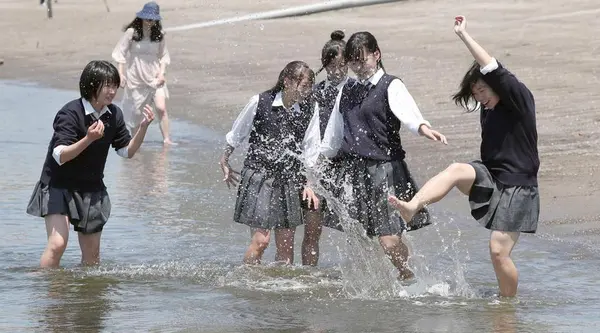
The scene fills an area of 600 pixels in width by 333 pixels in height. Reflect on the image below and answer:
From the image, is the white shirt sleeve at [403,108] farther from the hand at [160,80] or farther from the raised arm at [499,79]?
the hand at [160,80]

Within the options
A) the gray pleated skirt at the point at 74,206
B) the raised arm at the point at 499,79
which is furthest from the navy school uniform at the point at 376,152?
the gray pleated skirt at the point at 74,206

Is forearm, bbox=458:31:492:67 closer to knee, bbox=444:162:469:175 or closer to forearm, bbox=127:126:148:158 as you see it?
knee, bbox=444:162:469:175

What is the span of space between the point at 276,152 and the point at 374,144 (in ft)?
2.08

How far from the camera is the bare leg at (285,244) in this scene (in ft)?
26.9

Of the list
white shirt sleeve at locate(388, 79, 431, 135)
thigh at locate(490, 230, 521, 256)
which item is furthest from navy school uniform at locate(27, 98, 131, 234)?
thigh at locate(490, 230, 521, 256)

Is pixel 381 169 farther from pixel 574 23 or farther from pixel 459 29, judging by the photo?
pixel 574 23

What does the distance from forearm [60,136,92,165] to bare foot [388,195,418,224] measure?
5.40 ft

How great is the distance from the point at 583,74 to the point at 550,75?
0.40 m

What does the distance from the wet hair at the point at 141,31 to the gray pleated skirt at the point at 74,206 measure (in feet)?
19.8

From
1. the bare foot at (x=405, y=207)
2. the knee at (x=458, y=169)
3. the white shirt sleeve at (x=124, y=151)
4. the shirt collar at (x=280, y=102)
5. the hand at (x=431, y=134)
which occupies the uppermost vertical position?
the shirt collar at (x=280, y=102)

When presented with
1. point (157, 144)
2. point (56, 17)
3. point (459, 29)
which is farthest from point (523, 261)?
point (56, 17)

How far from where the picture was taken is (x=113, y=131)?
7836 mm

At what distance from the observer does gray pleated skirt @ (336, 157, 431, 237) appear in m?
7.74

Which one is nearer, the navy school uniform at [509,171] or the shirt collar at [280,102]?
the navy school uniform at [509,171]
